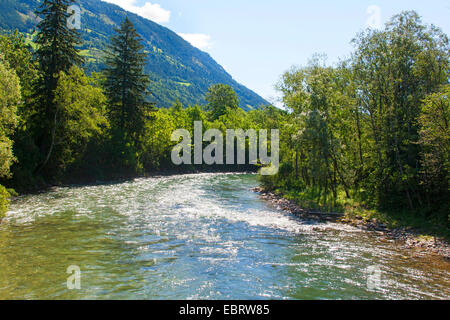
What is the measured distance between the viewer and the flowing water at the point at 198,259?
35.4ft

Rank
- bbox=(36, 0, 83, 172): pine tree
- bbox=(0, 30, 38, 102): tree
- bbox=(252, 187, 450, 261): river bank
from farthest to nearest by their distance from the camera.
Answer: bbox=(0, 30, 38, 102): tree
bbox=(36, 0, 83, 172): pine tree
bbox=(252, 187, 450, 261): river bank

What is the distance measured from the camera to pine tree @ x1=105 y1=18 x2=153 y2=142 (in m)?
52.0

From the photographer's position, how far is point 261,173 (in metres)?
41.3

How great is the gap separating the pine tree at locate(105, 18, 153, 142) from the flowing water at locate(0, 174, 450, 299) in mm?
30813

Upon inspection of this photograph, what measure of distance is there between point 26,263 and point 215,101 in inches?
3939

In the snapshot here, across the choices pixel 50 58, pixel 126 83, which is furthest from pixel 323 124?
pixel 126 83

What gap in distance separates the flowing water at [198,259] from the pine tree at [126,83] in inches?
A: 1213

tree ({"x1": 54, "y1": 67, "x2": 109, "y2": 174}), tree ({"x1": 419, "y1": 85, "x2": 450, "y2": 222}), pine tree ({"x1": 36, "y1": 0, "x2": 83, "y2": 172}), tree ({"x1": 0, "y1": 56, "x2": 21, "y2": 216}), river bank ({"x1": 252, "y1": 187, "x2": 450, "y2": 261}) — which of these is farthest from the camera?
pine tree ({"x1": 36, "y1": 0, "x2": 83, "y2": 172})

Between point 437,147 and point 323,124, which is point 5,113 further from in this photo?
point 437,147

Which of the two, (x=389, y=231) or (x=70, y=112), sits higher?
(x=70, y=112)

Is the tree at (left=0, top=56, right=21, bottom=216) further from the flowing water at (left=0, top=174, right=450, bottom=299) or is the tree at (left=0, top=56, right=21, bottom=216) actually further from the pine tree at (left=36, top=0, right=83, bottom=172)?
the pine tree at (left=36, top=0, right=83, bottom=172)

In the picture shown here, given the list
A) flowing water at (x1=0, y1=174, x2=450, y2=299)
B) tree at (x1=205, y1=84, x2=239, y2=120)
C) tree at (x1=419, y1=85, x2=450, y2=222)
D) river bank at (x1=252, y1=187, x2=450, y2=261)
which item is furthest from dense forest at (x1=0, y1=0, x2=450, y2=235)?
tree at (x1=205, y1=84, x2=239, y2=120)

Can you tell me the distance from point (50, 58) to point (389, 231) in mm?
39733

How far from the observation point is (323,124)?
27016 mm
